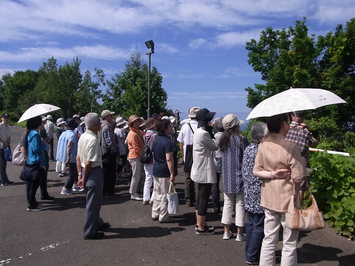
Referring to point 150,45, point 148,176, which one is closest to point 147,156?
point 148,176

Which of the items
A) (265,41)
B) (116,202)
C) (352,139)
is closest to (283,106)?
(116,202)

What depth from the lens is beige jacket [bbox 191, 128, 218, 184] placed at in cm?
522

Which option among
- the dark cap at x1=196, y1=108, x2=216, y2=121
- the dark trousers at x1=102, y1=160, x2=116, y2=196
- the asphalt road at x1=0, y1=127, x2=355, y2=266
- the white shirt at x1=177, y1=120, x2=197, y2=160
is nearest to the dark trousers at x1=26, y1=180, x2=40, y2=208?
the asphalt road at x1=0, y1=127, x2=355, y2=266

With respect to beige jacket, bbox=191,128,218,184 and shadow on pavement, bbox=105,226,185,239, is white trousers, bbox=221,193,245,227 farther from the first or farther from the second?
shadow on pavement, bbox=105,226,185,239

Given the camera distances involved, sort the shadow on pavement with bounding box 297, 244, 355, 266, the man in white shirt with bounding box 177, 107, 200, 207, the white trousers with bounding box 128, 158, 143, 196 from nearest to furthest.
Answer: the shadow on pavement with bounding box 297, 244, 355, 266, the man in white shirt with bounding box 177, 107, 200, 207, the white trousers with bounding box 128, 158, 143, 196

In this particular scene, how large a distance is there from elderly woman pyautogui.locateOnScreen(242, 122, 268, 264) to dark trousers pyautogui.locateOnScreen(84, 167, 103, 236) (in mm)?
2232

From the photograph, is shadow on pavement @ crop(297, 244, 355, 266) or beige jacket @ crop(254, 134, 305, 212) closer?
beige jacket @ crop(254, 134, 305, 212)

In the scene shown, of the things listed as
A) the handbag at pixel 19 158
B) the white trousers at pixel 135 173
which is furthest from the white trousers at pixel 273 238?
the handbag at pixel 19 158

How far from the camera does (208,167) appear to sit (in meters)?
5.27

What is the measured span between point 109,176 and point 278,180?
17.1ft

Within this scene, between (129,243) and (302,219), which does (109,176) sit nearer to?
(129,243)

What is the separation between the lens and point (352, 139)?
1541cm

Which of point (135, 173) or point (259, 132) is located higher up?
point (259, 132)

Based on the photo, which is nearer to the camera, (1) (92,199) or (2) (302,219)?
(2) (302,219)
